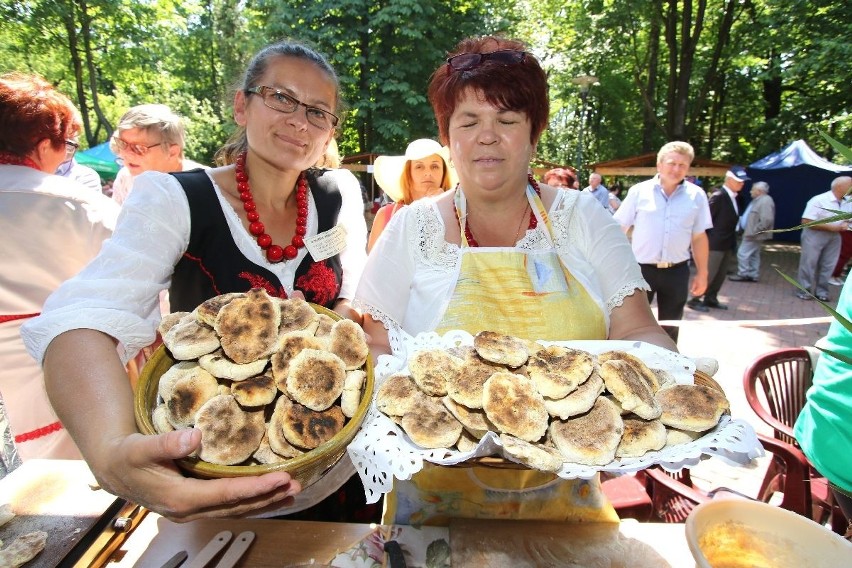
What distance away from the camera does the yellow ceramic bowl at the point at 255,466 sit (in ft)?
3.26

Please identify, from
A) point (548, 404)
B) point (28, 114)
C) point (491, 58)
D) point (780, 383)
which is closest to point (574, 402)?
point (548, 404)

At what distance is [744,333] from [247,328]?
7903mm

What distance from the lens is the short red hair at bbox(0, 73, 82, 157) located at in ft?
7.79

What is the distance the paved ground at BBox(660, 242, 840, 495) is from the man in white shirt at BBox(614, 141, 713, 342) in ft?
1.49

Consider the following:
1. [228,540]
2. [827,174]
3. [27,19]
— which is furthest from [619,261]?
[27,19]

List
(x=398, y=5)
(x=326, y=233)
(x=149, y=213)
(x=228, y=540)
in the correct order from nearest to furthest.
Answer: (x=228, y=540), (x=149, y=213), (x=326, y=233), (x=398, y=5)

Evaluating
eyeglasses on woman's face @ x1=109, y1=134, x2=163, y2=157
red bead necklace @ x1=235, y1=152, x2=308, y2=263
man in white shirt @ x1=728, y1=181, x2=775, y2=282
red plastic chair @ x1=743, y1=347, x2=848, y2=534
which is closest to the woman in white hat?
eyeglasses on woman's face @ x1=109, y1=134, x2=163, y2=157

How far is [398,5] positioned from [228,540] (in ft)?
46.3

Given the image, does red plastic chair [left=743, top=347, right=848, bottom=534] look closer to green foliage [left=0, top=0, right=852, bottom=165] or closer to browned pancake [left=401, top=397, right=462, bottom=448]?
browned pancake [left=401, top=397, right=462, bottom=448]

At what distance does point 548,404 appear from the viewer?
1.16 meters

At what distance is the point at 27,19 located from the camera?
18.8 meters

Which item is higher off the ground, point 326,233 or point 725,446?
point 326,233

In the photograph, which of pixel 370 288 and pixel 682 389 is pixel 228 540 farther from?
pixel 682 389

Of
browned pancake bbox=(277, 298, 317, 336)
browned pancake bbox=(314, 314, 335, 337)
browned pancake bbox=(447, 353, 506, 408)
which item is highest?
browned pancake bbox=(277, 298, 317, 336)
